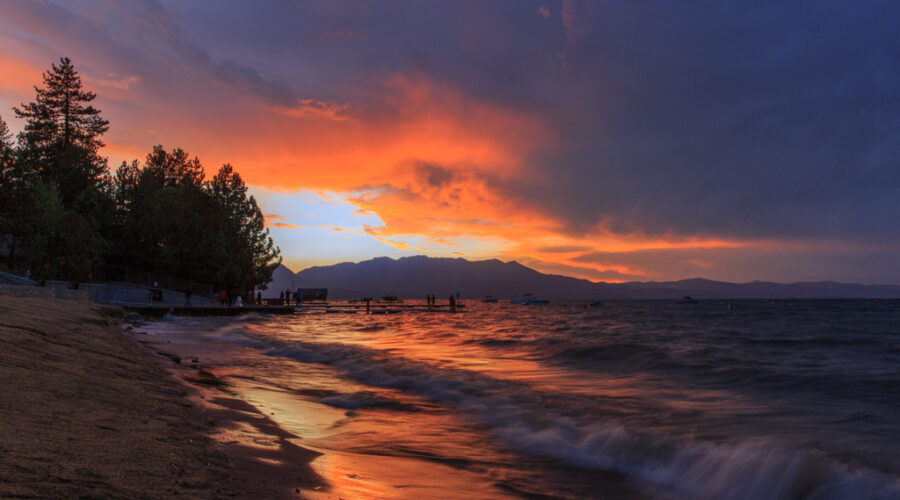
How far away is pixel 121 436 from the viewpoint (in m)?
4.47

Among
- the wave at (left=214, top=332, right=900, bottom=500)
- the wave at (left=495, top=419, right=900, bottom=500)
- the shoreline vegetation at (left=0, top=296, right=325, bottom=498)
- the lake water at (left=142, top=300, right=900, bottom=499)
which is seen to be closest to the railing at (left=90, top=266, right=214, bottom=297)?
the lake water at (left=142, top=300, right=900, bottom=499)

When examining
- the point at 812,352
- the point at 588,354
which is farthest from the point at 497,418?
the point at 812,352

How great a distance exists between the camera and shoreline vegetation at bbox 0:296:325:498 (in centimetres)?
326

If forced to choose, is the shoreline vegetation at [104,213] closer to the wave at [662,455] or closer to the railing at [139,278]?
the railing at [139,278]

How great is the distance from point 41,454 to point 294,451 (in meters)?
3.02

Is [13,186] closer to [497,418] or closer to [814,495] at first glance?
[497,418]

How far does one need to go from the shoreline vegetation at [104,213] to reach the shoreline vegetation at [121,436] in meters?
35.4

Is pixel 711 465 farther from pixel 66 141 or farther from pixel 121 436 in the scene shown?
pixel 66 141

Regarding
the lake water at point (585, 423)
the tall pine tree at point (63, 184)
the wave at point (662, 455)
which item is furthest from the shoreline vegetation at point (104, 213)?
the wave at point (662, 455)

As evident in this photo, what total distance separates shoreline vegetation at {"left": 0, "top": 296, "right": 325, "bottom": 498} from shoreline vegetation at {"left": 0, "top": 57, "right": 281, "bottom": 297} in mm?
35376

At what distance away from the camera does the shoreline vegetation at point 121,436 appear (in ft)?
10.7

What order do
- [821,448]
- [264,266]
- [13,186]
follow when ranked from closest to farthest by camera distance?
[821,448]
[13,186]
[264,266]

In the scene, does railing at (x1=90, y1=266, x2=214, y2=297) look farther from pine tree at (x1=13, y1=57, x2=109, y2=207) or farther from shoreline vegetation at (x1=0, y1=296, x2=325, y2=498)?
shoreline vegetation at (x1=0, y1=296, x2=325, y2=498)

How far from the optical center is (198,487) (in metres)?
3.72
